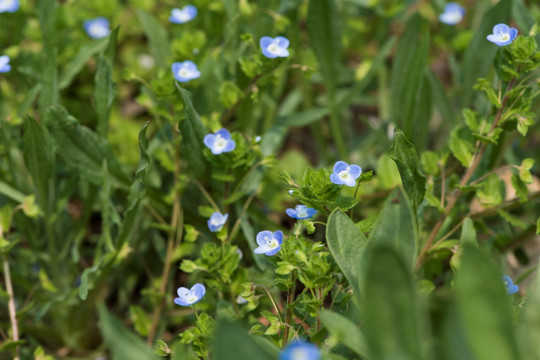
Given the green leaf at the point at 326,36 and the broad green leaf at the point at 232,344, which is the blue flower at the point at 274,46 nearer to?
the green leaf at the point at 326,36

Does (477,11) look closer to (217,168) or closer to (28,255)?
(217,168)

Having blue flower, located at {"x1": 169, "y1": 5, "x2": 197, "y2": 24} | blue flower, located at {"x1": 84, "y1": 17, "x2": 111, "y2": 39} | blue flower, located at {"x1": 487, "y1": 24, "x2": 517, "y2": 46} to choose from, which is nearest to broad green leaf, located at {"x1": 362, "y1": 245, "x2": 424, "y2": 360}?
blue flower, located at {"x1": 487, "y1": 24, "x2": 517, "y2": 46}

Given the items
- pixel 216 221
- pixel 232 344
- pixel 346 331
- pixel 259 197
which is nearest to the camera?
pixel 232 344

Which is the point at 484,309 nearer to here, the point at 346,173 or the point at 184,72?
the point at 346,173

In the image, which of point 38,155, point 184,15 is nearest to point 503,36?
point 184,15

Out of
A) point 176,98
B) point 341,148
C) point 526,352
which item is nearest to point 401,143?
point 526,352
